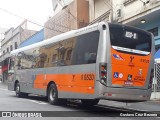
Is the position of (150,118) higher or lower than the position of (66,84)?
lower

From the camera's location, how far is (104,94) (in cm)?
1059

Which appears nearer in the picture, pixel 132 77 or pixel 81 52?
pixel 132 77

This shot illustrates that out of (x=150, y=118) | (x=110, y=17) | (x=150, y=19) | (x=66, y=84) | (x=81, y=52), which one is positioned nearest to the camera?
(x=150, y=118)

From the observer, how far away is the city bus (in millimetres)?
10750

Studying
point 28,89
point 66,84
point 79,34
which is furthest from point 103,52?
point 28,89

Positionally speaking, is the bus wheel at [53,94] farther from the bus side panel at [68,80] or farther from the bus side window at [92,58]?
the bus side window at [92,58]

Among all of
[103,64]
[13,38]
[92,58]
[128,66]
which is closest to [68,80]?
[92,58]

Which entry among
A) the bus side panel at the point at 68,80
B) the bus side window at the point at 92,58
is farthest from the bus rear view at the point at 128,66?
the bus side panel at the point at 68,80

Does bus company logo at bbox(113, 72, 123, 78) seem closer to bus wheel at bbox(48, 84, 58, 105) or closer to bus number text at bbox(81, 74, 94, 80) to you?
bus number text at bbox(81, 74, 94, 80)

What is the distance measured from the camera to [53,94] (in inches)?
561

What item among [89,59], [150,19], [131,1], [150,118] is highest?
[131,1]

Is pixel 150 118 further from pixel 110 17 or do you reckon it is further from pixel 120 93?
pixel 110 17

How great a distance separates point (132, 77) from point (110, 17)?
11.5m

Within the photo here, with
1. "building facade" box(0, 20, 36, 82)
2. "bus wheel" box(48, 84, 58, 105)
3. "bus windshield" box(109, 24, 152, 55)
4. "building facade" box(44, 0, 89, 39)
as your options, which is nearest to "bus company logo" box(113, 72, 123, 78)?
"bus windshield" box(109, 24, 152, 55)
